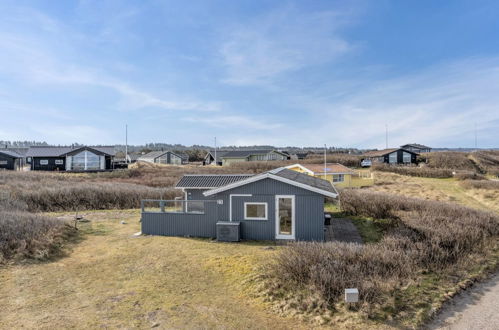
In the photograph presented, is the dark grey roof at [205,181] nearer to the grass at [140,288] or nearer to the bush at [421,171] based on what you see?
the grass at [140,288]

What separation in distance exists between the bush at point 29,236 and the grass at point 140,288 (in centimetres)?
60

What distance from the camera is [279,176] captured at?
38.5ft

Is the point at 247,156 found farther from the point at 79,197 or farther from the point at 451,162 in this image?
the point at 79,197

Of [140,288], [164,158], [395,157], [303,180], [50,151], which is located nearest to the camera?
[140,288]

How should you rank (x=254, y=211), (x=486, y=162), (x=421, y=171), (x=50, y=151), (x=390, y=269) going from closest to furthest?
(x=390, y=269) → (x=254, y=211) → (x=421, y=171) → (x=50, y=151) → (x=486, y=162)

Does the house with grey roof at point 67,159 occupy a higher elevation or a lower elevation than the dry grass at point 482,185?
higher

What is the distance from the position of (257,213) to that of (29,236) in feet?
26.6

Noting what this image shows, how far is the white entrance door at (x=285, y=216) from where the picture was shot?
38.4 feet

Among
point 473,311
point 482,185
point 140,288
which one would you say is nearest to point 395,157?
point 482,185

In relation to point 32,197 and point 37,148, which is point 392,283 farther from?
point 37,148

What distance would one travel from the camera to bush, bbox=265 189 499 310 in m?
7.09

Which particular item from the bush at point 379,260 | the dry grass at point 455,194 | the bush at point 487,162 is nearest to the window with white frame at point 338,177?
the dry grass at point 455,194

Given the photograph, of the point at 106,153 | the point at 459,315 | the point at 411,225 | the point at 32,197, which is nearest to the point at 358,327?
the point at 459,315

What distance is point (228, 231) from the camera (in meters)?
11.7
